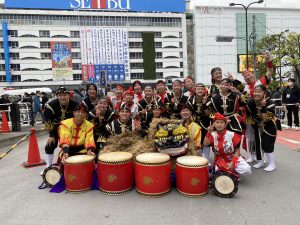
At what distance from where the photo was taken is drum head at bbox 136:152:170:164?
13.6 feet

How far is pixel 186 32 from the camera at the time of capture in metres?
55.9

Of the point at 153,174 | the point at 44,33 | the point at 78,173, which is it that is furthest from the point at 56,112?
the point at 44,33

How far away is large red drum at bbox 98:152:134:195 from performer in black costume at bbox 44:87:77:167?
146 centimetres

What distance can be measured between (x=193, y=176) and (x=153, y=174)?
575 mm

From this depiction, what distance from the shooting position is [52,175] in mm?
4715

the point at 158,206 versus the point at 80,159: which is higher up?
the point at 80,159

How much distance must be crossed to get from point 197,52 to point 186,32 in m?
4.44

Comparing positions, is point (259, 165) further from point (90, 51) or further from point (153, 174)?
point (90, 51)

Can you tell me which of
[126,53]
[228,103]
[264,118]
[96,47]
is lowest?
[264,118]

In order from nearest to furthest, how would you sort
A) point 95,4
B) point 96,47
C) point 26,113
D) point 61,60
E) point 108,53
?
point 26,113, point 108,53, point 96,47, point 61,60, point 95,4

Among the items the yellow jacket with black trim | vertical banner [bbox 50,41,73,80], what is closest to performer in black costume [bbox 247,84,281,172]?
the yellow jacket with black trim

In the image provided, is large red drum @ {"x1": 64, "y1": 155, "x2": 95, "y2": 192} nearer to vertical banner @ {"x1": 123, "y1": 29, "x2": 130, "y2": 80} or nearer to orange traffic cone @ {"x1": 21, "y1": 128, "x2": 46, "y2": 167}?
orange traffic cone @ {"x1": 21, "y1": 128, "x2": 46, "y2": 167}

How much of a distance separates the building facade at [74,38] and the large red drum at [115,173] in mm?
46430

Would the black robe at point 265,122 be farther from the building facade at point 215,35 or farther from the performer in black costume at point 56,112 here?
the building facade at point 215,35
